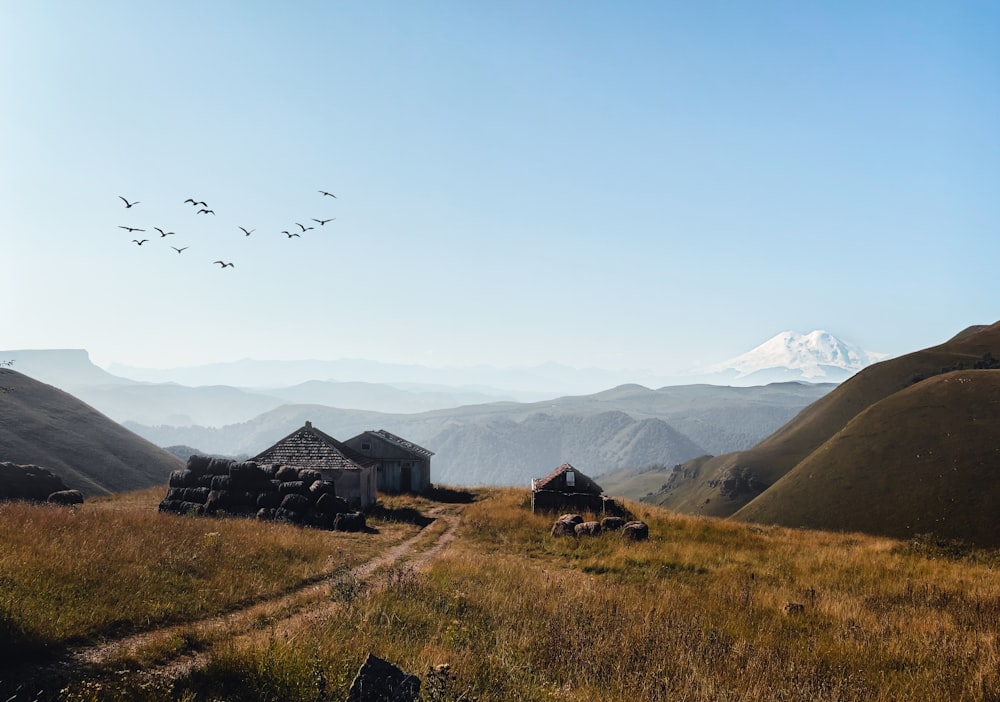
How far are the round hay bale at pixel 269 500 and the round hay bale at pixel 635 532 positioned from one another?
1713 cm

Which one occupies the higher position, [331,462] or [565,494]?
[331,462]

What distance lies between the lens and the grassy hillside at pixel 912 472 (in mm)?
49000

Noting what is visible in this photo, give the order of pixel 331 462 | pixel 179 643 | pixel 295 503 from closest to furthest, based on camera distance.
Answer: pixel 179 643 → pixel 295 503 → pixel 331 462

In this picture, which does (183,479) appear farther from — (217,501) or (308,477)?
(308,477)

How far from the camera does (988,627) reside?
1170 centimetres

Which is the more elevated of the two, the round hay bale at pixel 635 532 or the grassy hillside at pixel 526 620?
the grassy hillside at pixel 526 620

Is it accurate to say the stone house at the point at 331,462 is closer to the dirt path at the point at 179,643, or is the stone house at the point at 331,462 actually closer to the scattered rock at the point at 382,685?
the dirt path at the point at 179,643

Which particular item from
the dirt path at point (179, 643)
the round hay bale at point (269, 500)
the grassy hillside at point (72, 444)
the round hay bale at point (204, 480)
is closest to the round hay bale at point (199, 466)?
the round hay bale at point (204, 480)

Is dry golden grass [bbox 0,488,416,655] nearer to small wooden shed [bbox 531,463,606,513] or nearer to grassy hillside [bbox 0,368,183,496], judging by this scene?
small wooden shed [bbox 531,463,606,513]

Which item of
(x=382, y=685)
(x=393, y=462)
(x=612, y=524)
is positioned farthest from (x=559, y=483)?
(x=382, y=685)

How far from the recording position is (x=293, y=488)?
28234 millimetres

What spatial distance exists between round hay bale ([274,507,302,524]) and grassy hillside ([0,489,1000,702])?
6005 millimetres

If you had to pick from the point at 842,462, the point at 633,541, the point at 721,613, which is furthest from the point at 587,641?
the point at 842,462

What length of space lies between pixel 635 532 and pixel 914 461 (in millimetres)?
51064
